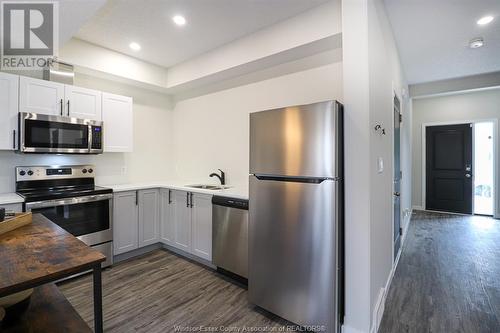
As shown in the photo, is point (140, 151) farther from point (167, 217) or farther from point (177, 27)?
point (177, 27)

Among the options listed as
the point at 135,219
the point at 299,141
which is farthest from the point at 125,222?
the point at 299,141

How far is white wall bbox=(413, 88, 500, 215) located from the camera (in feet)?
17.0

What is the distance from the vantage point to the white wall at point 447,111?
518 cm

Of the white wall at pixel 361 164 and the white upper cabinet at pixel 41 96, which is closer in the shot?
the white wall at pixel 361 164

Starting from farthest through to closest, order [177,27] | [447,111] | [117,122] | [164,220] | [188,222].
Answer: [447,111]
[164,220]
[117,122]
[188,222]
[177,27]

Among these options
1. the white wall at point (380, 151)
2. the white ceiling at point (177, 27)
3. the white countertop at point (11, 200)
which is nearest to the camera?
the white wall at point (380, 151)

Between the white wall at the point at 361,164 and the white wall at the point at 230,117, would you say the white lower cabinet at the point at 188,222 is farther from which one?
the white wall at the point at 361,164

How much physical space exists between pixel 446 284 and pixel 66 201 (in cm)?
411

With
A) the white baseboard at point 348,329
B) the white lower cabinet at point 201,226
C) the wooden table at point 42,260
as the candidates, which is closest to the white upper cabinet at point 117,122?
the white lower cabinet at point 201,226

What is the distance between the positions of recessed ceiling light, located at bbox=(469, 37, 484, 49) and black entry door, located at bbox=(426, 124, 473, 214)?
2967 millimetres

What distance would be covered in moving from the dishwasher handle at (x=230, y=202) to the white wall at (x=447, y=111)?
547 cm

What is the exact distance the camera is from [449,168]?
5.68m

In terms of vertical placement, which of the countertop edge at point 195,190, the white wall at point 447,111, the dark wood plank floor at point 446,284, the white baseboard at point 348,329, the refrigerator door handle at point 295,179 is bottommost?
the dark wood plank floor at point 446,284

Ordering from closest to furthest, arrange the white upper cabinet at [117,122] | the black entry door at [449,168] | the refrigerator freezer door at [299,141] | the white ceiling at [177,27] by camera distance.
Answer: the refrigerator freezer door at [299,141] → the white ceiling at [177,27] → the white upper cabinet at [117,122] → the black entry door at [449,168]
